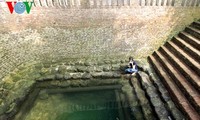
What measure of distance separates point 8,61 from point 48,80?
5.68ft

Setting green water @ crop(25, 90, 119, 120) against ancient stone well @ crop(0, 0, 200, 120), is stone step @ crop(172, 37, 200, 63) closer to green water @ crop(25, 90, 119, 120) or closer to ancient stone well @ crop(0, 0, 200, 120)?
ancient stone well @ crop(0, 0, 200, 120)

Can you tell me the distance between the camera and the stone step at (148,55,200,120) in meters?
4.73

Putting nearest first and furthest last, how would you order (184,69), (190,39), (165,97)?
(165,97) < (184,69) < (190,39)

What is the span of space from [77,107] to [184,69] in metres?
3.94

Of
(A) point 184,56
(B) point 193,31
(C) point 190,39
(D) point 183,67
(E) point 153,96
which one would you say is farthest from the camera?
(B) point 193,31

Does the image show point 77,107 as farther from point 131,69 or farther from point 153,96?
point 131,69

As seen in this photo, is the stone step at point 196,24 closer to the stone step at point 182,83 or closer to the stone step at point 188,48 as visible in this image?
the stone step at point 188,48

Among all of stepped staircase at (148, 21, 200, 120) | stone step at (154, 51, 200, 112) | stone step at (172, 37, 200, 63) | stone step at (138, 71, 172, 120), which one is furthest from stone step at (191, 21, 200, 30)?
stone step at (138, 71, 172, 120)

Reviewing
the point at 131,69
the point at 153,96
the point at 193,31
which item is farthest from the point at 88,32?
the point at 193,31

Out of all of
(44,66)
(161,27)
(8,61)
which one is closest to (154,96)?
(161,27)

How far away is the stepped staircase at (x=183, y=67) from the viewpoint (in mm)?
5062

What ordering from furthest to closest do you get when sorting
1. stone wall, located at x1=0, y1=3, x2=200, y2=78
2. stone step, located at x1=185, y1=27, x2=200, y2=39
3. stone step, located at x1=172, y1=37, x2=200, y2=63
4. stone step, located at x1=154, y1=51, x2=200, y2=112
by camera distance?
1. stone step, located at x1=185, y1=27, x2=200, y2=39
2. stone wall, located at x1=0, y1=3, x2=200, y2=78
3. stone step, located at x1=172, y1=37, x2=200, y2=63
4. stone step, located at x1=154, y1=51, x2=200, y2=112

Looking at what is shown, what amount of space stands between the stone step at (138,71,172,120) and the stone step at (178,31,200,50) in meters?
2.26

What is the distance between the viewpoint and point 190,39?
7270 millimetres
